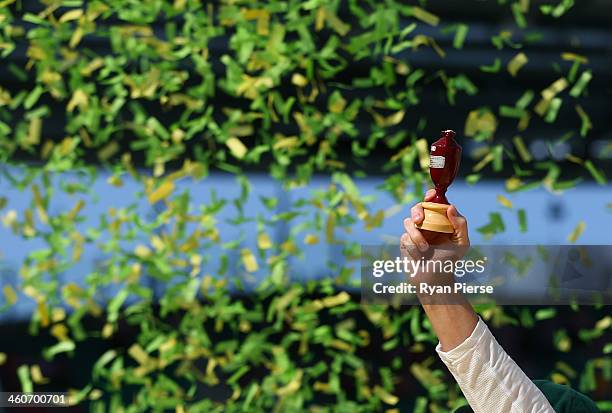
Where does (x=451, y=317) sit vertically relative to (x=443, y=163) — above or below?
below

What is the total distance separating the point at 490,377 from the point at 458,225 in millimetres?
240

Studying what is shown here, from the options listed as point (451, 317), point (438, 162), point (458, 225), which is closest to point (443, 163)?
point (438, 162)

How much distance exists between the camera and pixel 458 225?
1.42 meters

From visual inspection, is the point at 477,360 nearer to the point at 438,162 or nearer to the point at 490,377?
the point at 490,377

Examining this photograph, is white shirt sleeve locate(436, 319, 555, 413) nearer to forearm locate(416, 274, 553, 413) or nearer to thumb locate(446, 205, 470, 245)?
forearm locate(416, 274, 553, 413)

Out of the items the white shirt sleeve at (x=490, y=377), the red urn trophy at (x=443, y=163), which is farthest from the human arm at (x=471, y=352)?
the red urn trophy at (x=443, y=163)

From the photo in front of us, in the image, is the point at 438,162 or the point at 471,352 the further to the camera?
the point at 438,162

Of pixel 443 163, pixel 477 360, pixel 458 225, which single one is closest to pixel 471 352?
pixel 477 360

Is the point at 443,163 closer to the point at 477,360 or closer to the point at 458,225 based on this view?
the point at 458,225

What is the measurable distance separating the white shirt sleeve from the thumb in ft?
0.45

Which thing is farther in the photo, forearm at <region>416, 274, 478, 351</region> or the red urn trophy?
the red urn trophy

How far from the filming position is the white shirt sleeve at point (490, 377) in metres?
1.40

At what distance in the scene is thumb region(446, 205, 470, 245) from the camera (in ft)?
4.64

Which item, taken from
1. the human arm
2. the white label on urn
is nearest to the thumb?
the human arm
